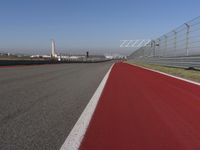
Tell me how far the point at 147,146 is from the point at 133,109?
2.96 m

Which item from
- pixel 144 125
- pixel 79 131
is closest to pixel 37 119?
pixel 79 131

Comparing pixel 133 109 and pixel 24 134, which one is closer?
pixel 24 134

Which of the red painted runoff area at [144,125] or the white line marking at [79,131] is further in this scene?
the red painted runoff area at [144,125]

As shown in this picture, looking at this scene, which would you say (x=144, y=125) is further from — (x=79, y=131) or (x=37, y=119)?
(x=37, y=119)

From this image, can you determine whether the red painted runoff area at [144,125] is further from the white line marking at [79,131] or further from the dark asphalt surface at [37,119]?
the dark asphalt surface at [37,119]

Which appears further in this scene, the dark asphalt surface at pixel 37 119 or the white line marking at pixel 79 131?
the dark asphalt surface at pixel 37 119

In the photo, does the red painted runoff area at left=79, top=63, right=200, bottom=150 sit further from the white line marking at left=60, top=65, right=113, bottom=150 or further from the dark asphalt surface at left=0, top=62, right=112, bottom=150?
the dark asphalt surface at left=0, top=62, right=112, bottom=150

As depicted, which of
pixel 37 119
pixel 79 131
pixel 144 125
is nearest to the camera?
pixel 79 131

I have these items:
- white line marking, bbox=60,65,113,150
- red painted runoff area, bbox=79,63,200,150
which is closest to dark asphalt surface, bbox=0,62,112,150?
white line marking, bbox=60,65,113,150

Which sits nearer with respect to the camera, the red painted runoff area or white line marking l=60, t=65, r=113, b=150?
white line marking l=60, t=65, r=113, b=150

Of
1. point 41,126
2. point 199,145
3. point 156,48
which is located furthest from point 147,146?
point 156,48

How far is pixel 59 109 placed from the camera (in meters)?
7.39

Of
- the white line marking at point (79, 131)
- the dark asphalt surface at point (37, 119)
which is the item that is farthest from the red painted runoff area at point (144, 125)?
the dark asphalt surface at point (37, 119)

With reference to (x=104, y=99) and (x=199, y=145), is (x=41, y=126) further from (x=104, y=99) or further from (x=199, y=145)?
(x=104, y=99)
